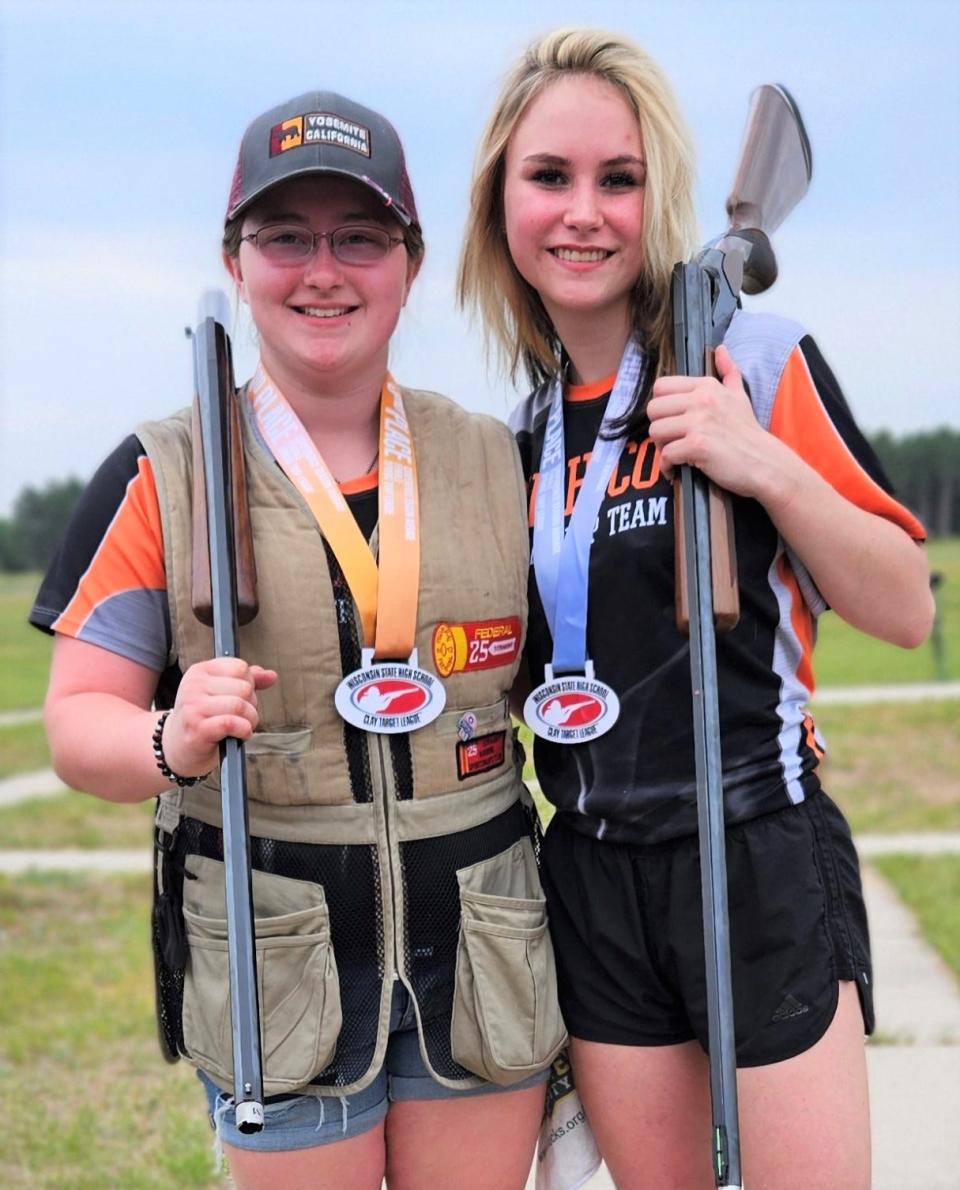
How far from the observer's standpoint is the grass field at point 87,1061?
4453 millimetres

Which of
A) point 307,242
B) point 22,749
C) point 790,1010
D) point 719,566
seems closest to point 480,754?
point 719,566

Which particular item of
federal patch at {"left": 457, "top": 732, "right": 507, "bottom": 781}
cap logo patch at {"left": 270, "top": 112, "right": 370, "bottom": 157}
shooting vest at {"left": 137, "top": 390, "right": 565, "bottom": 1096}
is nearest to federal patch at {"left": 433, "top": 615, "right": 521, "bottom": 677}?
shooting vest at {"left": 137, "top": 390, "right": 565, "bottom": 1096}

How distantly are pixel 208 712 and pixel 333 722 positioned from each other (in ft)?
1.11

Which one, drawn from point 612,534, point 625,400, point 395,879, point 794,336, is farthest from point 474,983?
point 794,336

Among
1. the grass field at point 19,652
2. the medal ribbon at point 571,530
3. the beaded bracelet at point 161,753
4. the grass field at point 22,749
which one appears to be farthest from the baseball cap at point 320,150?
the grass field at point 19,652

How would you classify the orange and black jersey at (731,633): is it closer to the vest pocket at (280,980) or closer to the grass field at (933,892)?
the vest pocket at (280,980)

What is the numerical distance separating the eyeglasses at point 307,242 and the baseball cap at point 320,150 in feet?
0.19

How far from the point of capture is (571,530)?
8.35 ft

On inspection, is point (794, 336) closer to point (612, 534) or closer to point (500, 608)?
point (612, 534)

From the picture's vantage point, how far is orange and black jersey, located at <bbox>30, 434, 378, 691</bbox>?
2326mm

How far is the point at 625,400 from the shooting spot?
2623 mm

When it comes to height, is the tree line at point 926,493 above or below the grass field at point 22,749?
above

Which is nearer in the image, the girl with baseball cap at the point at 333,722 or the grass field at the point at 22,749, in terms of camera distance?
the girl with baseball cap at the point at 333,722

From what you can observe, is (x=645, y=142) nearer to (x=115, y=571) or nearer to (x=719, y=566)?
(x=719, y=566)
